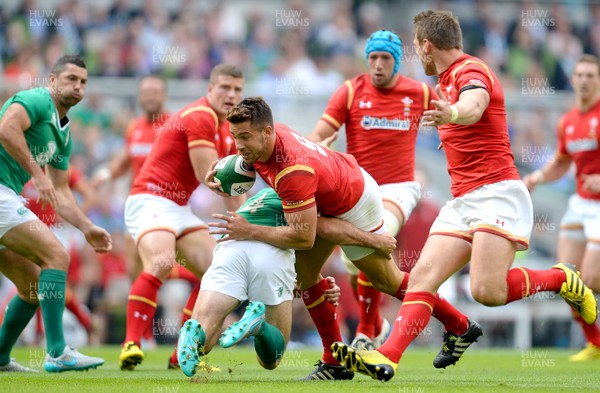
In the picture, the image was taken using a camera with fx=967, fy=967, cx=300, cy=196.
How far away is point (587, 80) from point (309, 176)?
5.48 metres

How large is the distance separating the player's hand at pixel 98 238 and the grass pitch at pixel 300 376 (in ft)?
3.47

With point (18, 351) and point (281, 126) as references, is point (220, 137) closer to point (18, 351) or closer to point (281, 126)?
point (281, 126)

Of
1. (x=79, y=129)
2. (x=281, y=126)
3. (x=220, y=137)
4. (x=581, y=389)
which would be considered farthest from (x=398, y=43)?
(x=79, y=129)

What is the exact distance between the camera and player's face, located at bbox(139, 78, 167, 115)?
11.5 meters

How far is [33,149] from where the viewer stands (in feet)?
26.6

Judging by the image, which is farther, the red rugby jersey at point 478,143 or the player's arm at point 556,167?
the player's arm at point 556,167

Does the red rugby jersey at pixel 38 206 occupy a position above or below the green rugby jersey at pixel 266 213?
below

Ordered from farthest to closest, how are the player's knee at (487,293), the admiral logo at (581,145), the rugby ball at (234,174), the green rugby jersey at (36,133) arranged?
1. the admiral logo at (581,145)
2. the green rugby jersey at (36,133)
3. the player's knee at (487,293)
4. the rugby ball at (234,174)

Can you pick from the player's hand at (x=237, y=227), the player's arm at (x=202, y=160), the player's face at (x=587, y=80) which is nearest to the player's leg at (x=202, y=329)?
the player's hand at (x=237, y=227)

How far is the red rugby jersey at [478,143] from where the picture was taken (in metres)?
7.12

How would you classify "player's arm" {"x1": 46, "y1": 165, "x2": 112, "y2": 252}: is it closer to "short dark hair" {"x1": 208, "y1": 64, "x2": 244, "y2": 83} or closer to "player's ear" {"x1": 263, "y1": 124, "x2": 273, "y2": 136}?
"short dark hair" {"x1": 208, "y1": 64, "x2": 244, "y2": 83}

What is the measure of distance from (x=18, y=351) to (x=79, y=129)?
182 inches

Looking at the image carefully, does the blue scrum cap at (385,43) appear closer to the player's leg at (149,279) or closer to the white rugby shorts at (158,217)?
the white rugby shorts at (158,217)

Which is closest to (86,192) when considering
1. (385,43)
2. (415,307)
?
(385,43)
